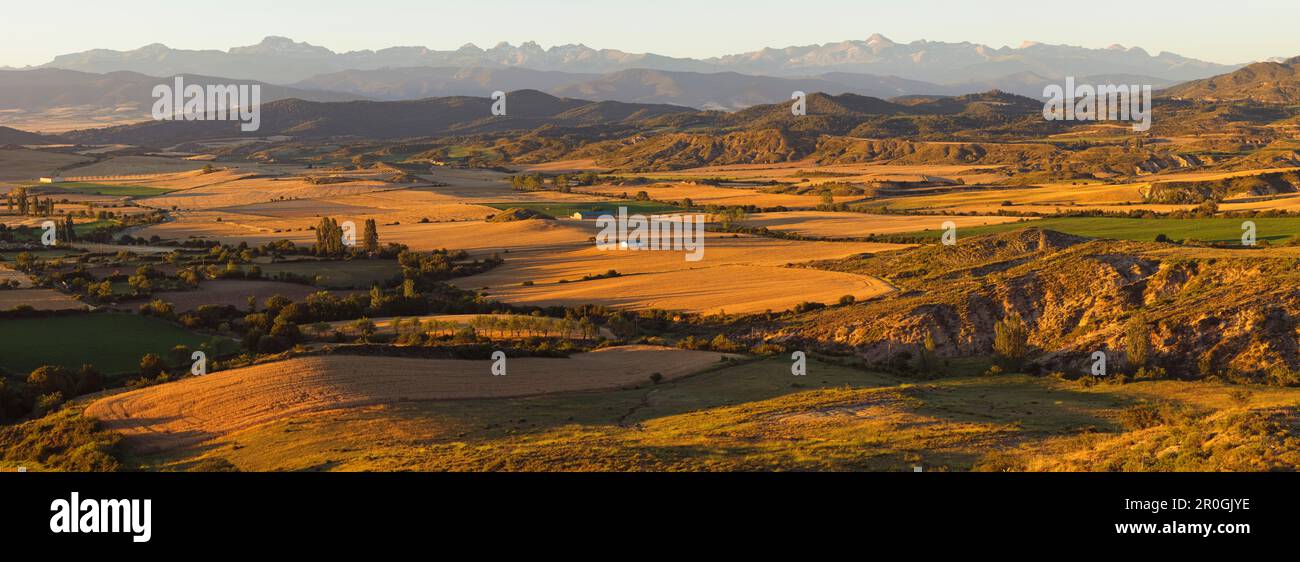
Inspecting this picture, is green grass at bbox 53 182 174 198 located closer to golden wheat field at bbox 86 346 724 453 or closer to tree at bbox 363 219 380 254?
tree at bbox 363 219 380 254

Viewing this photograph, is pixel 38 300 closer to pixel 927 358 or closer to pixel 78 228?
pixel 927 358

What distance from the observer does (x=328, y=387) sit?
4334 cm

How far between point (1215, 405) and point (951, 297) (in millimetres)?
28859

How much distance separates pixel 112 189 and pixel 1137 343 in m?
184

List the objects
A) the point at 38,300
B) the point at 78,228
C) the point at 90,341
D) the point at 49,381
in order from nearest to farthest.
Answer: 1. the point at 49,381
2. the point at 90,341
3. the point at 38,300
4. the point at 78,228

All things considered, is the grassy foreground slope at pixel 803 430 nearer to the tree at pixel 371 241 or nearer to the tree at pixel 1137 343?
the tree at pixel 1137 343

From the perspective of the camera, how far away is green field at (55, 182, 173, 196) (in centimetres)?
18250

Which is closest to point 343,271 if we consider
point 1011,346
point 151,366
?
point 151,366

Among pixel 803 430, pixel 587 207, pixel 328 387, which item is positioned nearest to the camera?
pixel 803 430

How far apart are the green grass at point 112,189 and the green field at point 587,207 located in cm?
6857

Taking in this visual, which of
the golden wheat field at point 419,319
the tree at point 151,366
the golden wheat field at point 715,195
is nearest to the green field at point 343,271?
the golden wheat field at point 419,319

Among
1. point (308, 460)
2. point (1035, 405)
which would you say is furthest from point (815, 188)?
point (308, 460)

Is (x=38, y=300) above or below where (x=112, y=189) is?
below

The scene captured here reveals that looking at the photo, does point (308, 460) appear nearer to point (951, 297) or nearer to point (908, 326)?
point (908, 326)
